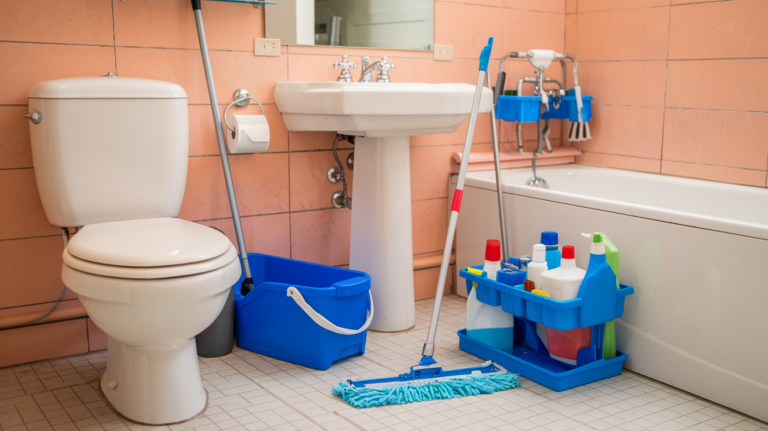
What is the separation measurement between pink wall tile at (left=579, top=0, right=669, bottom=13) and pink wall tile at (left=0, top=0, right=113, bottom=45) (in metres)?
1.88

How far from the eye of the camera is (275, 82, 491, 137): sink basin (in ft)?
5.90

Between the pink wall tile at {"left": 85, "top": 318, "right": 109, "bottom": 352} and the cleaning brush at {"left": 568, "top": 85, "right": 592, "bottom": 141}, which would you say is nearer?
the pink wall tile at {"left": 85, "top": 318, "right": 109, "bottom": 352}

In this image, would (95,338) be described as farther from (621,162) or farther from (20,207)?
(621,162)

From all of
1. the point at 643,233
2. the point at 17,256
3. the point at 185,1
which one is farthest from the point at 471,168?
the point at 17,256

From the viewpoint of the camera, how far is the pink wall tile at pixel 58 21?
1.73 m

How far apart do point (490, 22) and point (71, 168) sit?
64.8 inches

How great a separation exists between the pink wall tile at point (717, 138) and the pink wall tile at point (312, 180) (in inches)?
48.0

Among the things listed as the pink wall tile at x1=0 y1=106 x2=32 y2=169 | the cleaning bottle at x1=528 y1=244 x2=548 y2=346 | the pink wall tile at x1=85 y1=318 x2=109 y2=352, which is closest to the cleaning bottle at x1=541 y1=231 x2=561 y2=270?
the cleaning bottle at x1=528 y1=244 x2=548 y2=346

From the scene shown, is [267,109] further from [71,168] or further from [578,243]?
[578,243]

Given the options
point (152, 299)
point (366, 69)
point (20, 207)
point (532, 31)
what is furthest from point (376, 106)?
point (532, 31)

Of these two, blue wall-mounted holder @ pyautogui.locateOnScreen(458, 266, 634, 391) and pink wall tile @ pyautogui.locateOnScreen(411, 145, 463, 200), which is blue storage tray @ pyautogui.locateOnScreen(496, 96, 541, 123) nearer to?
pink wall tile @ pyautogui.locateOnScreen(411, 145, 463, 200)

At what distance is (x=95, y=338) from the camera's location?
1973 millimetres

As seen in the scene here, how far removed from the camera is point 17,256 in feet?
6.04

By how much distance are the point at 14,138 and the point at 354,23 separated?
112 cm
